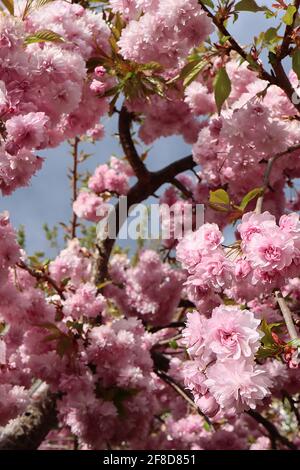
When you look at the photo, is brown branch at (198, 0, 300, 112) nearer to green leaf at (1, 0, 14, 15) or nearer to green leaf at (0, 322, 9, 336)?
green leaf at (1, 0, 14, 15)

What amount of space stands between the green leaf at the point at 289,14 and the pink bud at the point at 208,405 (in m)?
1.30

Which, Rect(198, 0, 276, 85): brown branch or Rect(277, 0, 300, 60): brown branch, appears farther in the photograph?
Rect(198, 0, 276, 85): brown branch

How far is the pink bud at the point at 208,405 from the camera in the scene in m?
1.47

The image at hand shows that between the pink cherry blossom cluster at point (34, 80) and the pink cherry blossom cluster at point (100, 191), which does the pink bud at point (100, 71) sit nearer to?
the pink cherry blossom cluster at point (34, 80)

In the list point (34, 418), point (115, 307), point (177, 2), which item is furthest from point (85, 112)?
point (115, 307)

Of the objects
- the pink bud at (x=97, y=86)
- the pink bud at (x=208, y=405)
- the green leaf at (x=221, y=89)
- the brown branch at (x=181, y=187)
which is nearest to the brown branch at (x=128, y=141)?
the brown branch at (x=181, y=187)

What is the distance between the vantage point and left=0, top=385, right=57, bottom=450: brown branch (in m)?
3.16

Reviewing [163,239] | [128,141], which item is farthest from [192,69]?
[163,239]

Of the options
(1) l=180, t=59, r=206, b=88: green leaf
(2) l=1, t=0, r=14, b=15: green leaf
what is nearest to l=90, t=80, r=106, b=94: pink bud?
(1) l=180, t=59, r=206, b=88: green leaf

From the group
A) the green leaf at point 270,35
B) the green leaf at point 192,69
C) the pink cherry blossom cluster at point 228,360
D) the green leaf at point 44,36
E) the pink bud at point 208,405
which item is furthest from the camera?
the green leaf at point 192,69

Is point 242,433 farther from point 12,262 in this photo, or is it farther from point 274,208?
point 12,262

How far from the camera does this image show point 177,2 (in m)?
2.13

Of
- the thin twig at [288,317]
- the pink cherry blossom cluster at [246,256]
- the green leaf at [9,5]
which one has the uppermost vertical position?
the green leaf at [9,5]

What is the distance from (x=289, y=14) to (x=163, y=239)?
261 cm
